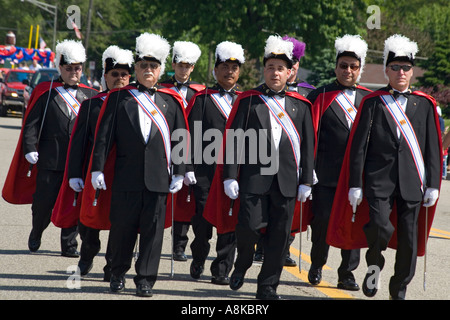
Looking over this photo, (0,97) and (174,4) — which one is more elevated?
(174,4)

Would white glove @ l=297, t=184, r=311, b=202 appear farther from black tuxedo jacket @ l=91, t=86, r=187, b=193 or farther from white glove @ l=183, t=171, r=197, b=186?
white glove @ l=183, t=171, r=197, b=186

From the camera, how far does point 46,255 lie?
31.0 feet

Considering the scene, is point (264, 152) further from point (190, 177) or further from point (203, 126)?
point (203, 126)

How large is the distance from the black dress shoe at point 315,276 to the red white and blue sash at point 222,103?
1653mm

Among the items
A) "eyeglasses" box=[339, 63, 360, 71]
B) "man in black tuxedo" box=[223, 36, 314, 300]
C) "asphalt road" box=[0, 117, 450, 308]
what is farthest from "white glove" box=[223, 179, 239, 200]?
"eyeglasses" box=[339, 63, 360, 71]

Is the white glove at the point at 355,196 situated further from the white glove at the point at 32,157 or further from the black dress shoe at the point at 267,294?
the white glove at the point at 32,157

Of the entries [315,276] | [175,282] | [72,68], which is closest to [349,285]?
[315,276]

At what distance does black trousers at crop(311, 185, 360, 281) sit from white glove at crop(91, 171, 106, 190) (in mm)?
1939

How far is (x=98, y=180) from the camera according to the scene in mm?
7492

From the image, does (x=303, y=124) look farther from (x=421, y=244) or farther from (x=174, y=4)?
(x=174, y=4)

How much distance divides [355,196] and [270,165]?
681mm

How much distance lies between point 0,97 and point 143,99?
31287mm

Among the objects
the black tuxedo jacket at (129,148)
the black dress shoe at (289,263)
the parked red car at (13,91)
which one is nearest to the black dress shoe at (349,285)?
the black dress shoe at (289,263)
